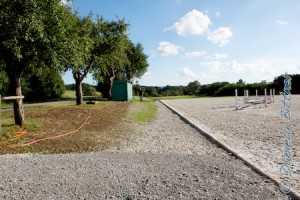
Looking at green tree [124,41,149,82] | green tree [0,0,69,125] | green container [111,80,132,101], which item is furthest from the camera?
green tree [124,41,149,82]

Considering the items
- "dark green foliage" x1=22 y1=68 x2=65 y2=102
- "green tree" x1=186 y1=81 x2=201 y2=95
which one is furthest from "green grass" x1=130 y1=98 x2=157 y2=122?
"green tree" x1=186 y1=81 x2=201 y2=95

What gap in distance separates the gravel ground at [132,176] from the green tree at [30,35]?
5515mm

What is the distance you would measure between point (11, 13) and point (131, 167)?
905cm

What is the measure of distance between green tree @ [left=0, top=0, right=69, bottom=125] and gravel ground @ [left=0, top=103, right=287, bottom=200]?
18.1 feet

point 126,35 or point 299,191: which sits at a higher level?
point 126,35

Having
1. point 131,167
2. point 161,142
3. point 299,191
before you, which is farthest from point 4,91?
point 299,191

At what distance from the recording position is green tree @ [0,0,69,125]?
1315 centimetres

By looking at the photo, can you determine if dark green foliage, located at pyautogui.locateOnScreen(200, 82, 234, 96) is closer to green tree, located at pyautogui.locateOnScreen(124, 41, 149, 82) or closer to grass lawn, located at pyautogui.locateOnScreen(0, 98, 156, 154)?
green tree, located at pyautogui.locateOnScreen(124, 41, 149, 82)

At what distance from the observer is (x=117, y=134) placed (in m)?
14.7

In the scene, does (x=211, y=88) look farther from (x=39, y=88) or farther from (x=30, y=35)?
(x=30, y=35)

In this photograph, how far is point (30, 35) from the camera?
1341 centimetres

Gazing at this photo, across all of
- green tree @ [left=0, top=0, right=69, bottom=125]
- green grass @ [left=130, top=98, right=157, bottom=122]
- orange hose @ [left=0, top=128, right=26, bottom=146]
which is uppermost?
green tree @ [left=0, top=0, right=69, bottom=125]

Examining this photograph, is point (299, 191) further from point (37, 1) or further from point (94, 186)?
point (37, 1)

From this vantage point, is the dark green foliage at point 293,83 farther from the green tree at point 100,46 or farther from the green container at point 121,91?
the green tree at point 100,46
